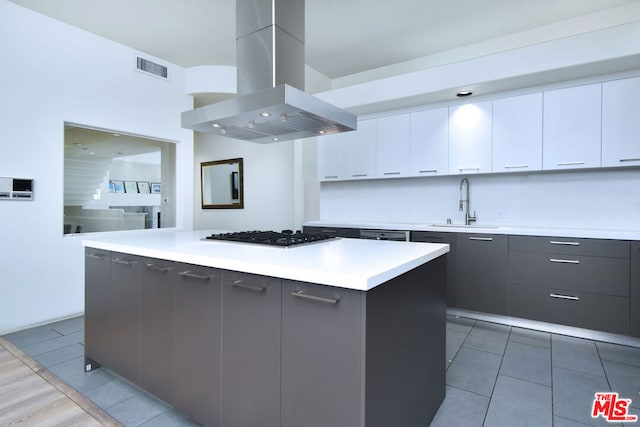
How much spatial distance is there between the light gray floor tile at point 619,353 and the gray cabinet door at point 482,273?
0.70 metres

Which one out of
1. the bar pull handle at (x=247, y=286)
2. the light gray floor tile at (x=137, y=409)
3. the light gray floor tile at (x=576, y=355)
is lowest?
the light gray floor tile at (x=137, y=409)

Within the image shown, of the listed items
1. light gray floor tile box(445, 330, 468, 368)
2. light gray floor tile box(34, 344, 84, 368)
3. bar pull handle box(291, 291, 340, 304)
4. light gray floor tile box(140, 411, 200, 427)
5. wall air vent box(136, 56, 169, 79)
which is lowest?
light gray floor tile box(34, 344, 84, 368)

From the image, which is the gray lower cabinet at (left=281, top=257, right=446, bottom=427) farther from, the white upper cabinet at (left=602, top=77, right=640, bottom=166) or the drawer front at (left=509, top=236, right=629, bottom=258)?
the white upper cabinet at (left=602, top=77, right=640, bottom=166)

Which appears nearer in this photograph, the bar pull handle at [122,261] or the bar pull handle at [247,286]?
the bar pull handle at [247,286]

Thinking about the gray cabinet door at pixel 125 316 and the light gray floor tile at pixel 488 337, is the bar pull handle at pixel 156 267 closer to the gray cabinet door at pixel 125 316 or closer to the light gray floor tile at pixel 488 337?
the gray cabinet door at pixel 125 316

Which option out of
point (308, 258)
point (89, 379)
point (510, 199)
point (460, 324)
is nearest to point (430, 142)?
point (510, 199)

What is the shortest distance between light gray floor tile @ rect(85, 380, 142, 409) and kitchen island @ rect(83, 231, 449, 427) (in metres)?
0.12

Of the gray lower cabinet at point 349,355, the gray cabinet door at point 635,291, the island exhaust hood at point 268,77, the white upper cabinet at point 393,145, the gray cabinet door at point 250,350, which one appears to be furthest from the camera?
the white upper cabinet at point 393,145

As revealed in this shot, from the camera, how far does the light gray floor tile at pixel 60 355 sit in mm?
2365

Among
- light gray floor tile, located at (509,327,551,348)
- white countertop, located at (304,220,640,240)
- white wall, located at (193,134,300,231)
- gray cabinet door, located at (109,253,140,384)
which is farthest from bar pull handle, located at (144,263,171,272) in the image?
light gray floor tile, located at (509,327,551,348)

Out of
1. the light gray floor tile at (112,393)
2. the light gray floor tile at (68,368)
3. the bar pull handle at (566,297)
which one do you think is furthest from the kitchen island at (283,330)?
the bar pull handle at (566,297)

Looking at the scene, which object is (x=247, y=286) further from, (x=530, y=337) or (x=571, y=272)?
(x=571, y=272)

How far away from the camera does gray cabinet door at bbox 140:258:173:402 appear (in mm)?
1676

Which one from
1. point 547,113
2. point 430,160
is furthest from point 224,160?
point 547,113
